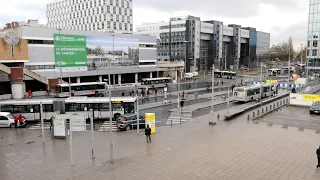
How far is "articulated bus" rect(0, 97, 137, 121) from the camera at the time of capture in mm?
30402

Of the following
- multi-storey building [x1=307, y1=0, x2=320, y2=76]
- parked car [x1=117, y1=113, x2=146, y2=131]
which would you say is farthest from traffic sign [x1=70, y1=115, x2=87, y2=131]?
multi-storey building [x1=307, y1=0, x2=320, y2=76]

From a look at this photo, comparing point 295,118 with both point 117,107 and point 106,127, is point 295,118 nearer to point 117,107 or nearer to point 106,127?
point 117,107

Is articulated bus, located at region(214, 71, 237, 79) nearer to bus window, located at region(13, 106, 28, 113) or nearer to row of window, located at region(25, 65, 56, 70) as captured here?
row of window, located at region(25, 65, 56, 70)

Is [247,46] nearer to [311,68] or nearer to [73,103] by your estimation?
[311,68]

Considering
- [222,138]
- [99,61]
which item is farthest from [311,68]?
[222,138]

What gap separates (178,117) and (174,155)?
14.3 meters

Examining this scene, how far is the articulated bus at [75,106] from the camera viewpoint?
30402 millimetres

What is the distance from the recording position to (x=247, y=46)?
157m

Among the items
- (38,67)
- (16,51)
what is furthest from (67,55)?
(16,51)

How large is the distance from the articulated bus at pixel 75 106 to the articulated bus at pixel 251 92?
19730mm

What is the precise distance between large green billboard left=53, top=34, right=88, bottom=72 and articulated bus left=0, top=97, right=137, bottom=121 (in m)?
29.5

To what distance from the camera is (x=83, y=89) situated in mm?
52719

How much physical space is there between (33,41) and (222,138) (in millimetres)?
47290

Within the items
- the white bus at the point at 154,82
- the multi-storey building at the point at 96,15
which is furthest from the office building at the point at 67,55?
the multi-storey building at the point at 96,15
